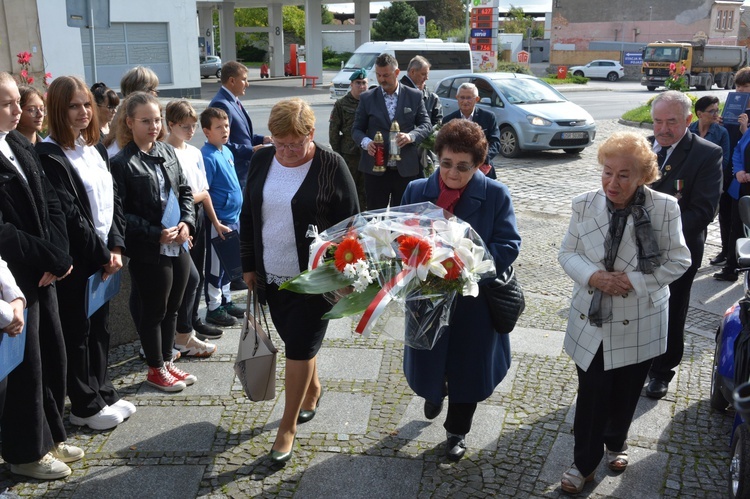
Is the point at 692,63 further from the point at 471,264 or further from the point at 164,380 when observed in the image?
the point at 471,264

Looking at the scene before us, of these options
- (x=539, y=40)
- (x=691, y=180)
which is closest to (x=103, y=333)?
(x=691, y=180)

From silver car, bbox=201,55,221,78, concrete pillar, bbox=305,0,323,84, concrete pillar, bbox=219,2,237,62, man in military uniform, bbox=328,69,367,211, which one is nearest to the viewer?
man in military uniform, bbox=328,69,367,211

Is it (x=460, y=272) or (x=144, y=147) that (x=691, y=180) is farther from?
(x=144, y=147)

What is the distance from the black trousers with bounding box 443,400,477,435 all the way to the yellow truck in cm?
4292

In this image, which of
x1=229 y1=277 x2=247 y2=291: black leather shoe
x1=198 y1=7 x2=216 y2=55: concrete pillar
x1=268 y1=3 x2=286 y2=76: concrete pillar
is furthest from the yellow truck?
x1=229 y1=277 x2=247 y2=291: black leather shoe

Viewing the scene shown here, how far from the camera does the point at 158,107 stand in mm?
4574

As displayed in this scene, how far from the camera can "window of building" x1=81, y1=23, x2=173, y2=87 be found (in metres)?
26.9

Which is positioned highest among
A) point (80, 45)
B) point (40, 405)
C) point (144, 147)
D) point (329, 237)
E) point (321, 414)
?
point (80, 45)

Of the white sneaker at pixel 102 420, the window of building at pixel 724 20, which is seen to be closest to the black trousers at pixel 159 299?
the white sneaker at pixel 102 420

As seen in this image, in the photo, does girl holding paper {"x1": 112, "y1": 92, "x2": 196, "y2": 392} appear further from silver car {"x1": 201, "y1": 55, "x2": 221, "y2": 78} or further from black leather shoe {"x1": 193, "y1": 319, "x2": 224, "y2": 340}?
silver car {"x1": 201, "y1": 55, "x2": 221, "y2": 78}

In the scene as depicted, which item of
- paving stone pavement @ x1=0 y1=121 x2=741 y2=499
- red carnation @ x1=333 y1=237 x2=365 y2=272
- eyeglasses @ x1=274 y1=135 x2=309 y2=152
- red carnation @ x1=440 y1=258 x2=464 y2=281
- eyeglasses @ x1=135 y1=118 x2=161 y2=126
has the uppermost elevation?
eyeglasses @ x1=135 y1=118 x2=161 y2=126

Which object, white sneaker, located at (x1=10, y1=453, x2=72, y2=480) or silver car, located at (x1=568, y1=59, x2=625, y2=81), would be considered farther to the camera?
silver car, located at (x1=568, y1=59, x2=625, y2=81)

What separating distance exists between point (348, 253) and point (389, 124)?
435cm

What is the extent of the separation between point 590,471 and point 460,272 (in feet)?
4.44
